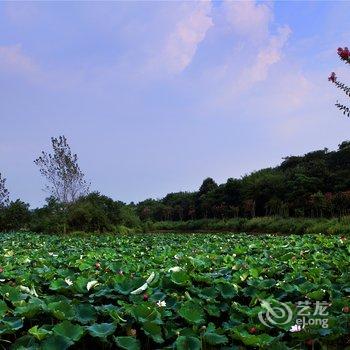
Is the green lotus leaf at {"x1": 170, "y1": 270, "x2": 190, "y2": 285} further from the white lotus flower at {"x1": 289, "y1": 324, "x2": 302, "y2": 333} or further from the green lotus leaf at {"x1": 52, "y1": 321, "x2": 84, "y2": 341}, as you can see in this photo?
the green lotus leaf at {"x1": 52, "y1": 321, "x2": 84, "y2": 341}

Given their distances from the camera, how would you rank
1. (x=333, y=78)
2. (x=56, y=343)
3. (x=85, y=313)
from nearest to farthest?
(x=56, y=343)
(x=85, y=313)
(x=333, y=78)

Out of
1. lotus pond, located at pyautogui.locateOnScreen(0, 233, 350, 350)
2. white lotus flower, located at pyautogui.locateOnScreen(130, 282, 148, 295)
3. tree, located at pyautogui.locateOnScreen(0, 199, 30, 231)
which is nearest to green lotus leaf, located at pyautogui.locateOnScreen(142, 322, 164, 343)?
lotus pond, located at pyautogui.locateOnScreen(0, 233, 350, 350)

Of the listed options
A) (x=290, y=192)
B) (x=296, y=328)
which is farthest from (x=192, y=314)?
(x=290, y=192)

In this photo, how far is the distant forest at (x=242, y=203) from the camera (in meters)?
22.1

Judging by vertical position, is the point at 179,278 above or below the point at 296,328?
above

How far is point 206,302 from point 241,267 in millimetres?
1047

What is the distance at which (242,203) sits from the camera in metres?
35.0

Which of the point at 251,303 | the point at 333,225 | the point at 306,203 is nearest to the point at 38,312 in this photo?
the point at 251,303

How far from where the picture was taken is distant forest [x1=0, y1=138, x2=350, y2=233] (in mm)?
22062

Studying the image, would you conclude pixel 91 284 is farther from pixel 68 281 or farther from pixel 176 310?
pixel 176 310

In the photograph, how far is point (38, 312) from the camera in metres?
2.60

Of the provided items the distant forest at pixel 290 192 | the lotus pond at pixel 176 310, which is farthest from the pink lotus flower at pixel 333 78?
the distant forest at pixel 290 192

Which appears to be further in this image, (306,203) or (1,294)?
(306,203)

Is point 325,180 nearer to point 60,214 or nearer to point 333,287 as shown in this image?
point 60,214
